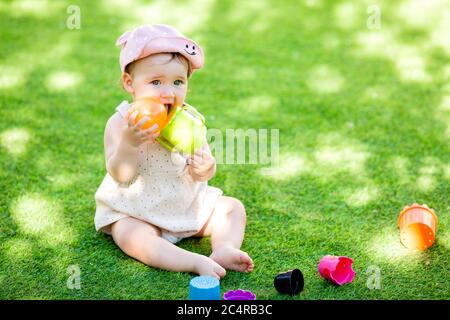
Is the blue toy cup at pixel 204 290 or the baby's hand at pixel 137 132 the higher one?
the baby's hand at pixel 137 132

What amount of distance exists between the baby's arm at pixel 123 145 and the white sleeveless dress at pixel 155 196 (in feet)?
0.18

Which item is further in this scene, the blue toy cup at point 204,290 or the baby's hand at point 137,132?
the baby's hand at point 137,132

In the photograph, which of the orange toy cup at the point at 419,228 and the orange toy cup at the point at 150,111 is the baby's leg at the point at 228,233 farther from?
the orange toy cup at the point at 419,228

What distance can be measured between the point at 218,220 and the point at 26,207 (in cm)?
76

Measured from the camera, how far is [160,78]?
7.29 feet

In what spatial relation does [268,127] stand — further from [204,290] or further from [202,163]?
[204,290]

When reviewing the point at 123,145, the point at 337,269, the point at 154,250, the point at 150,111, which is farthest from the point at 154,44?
the point at 337,269

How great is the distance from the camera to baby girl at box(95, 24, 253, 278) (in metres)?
2.20

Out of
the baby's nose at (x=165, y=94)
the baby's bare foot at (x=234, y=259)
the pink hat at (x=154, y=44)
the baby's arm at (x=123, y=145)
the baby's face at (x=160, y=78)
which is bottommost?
the baby's bare foot at (x=234, y=259)

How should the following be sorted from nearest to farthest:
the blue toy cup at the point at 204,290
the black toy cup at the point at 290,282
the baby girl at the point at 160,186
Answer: the blue toy cup at the point at 204,290
the black toy cup at the point at 290,282
the baby girl at the point at 160,186

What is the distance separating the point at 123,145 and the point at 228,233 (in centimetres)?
50

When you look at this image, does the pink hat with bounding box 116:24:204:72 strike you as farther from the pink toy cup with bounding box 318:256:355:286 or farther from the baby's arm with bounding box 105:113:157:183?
the pink toy cup with bounding box 318:256:355:286

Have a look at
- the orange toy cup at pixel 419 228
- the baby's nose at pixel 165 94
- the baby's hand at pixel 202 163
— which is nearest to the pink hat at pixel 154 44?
the baby's nose at pixel 165 94

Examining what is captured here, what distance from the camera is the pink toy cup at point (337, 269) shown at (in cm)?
216
